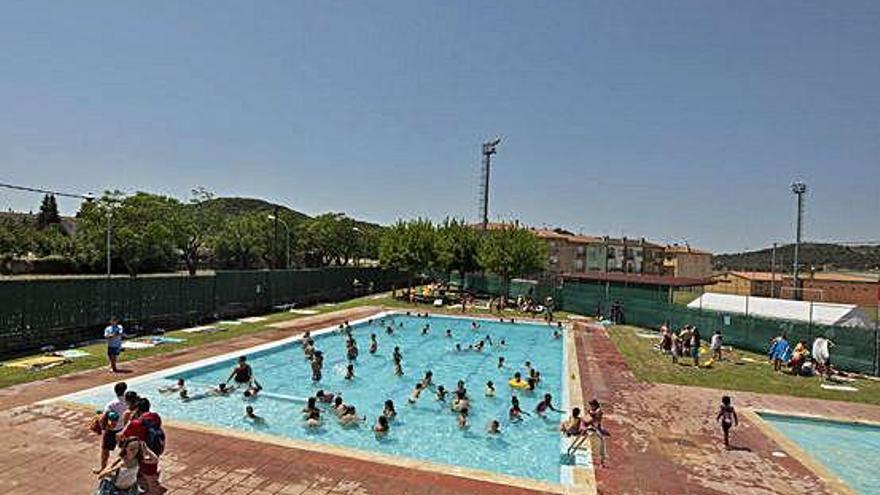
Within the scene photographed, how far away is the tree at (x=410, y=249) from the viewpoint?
41188 millimetres

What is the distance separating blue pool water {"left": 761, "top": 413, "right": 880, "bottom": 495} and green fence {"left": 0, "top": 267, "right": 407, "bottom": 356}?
74.5ft

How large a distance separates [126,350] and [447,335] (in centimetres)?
1512

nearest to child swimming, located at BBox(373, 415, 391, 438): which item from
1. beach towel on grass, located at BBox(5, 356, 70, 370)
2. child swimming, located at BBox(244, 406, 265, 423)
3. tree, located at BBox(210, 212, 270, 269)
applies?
child swimming, located at BBox(244, 406, 265, 423)

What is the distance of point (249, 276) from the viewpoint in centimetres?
3100

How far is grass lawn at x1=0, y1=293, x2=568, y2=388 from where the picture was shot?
15.5m

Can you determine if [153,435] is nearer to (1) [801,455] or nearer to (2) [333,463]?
(2) [333,463]

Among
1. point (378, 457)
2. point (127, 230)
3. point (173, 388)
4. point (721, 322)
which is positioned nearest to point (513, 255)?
point (721, 322)

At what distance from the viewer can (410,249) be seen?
4112cm

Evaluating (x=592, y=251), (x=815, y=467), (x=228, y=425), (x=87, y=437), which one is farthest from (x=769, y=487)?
(x=592, y=251)

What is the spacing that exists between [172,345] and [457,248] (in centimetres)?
→ 2546

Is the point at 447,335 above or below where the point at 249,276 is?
below

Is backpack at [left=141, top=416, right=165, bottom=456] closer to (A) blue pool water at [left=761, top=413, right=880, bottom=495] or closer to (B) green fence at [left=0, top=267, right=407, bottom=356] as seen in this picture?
(A) blue pool water at [left=761, top=413, right=880, bottom=495]

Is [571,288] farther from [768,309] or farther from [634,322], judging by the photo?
[768,309]

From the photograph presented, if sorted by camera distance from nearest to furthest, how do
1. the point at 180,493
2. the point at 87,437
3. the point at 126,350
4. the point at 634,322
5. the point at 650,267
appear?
the point at 180,493
the point at 87,437
the point at 126,350
the point at 634,322
the point at 650,267
